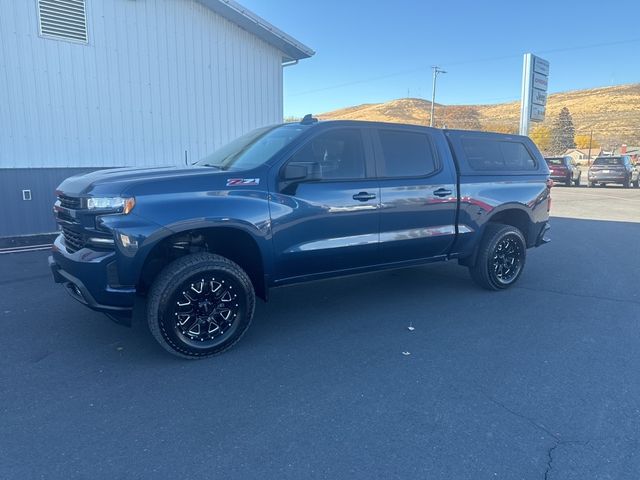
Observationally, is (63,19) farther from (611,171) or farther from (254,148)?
(611,171)

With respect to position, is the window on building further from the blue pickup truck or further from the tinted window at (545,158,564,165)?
the tinted window at (545,158,564,165)

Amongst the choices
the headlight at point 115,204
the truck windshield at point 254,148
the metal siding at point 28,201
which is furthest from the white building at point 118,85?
the headlight at point 115,204

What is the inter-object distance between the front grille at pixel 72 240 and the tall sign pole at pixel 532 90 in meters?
18.2

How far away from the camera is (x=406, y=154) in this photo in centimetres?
504

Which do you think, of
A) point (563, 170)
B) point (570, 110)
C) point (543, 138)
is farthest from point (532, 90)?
point (570, 110)

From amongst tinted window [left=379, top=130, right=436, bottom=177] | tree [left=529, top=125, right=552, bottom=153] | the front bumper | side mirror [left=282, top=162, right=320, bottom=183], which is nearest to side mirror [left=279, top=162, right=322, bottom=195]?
side mirror [left=282, top=162, right=320, bottom=183]

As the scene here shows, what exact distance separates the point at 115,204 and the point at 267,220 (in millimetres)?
1221

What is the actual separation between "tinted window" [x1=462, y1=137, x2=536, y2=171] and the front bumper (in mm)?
4078

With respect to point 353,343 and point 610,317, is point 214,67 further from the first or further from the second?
point 610,317

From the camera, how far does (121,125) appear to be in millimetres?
9664

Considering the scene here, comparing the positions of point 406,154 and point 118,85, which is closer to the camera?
point 406,154

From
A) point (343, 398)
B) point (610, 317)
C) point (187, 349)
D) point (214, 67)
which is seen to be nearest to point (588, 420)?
point (343, 398)

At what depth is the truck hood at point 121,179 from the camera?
3.59 metres

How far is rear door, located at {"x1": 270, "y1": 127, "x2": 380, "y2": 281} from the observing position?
419cm
